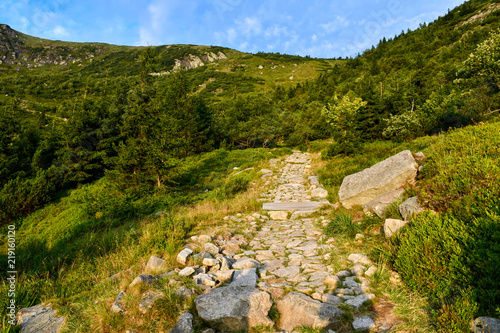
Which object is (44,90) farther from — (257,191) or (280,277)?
(280,277)

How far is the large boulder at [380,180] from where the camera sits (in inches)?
261

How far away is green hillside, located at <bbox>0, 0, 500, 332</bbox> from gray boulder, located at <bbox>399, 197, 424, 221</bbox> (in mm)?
261

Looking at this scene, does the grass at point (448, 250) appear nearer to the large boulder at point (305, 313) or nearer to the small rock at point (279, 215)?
the large boulder at point (305, 313)

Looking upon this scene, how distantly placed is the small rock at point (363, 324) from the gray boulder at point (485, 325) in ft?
2.92

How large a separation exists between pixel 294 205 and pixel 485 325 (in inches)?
272

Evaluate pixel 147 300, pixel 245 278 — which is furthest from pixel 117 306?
pixel 245 278

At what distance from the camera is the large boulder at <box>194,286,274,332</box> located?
278 centimetres

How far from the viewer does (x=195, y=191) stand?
14.3 metres

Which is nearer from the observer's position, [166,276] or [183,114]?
[166,276]

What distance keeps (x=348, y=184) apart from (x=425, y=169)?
2.51 metres

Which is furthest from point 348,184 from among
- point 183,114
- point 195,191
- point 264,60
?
point 264,60

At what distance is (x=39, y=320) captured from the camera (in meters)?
3.02

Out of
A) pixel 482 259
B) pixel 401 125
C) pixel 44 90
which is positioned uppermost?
pixel 44 90

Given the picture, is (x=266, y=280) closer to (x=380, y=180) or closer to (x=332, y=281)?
(x=332, y=281)
